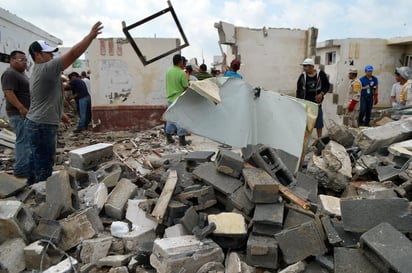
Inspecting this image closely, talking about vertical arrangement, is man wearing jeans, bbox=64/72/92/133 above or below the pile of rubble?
above

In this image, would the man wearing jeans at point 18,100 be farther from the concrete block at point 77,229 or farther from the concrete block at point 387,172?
the concrete block at point 387,172

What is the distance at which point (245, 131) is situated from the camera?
3.86 m

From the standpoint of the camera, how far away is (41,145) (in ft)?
12.6

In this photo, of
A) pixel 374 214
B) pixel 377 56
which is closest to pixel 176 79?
pixel 374 214

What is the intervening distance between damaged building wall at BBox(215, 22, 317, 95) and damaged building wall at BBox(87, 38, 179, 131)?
193 centimetres

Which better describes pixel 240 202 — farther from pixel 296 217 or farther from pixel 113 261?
pixel 113 261

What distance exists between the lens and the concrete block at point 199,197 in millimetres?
3279

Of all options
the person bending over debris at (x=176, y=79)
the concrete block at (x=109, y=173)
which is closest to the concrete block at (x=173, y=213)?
the concrete block at (x=109, y=173)

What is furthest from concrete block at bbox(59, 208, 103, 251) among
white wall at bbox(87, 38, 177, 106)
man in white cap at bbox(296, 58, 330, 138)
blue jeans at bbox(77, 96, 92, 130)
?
blue jeans at bbox(77, 96, 92, 130)

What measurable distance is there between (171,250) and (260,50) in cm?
781

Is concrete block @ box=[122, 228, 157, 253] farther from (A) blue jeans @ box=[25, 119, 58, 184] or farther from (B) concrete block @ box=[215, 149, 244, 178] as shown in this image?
(A) blue jeans @ box=[25, 119, 58, 184]

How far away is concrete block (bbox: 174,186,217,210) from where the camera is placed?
10.8 feet

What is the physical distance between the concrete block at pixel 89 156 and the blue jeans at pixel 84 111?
4363 mm

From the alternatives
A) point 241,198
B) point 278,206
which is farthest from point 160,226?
point 278,206
